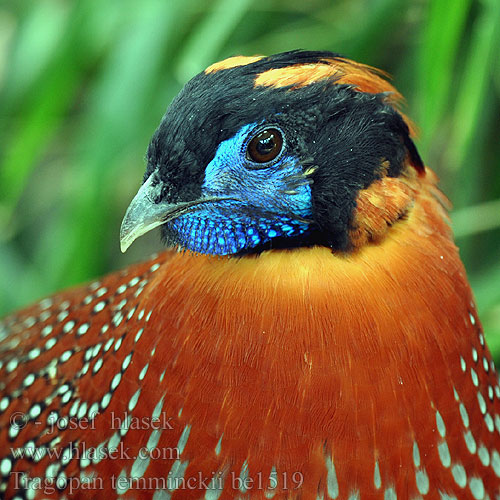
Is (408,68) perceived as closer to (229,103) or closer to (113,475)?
(229,103)

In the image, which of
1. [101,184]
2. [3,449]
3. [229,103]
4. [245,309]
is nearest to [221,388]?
[245,309]

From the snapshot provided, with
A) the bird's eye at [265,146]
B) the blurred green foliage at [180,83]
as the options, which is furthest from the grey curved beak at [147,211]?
the blurred green foliage at [180,83]

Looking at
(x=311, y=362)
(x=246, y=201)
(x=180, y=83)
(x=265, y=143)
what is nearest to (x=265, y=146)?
(x=265, y=143)

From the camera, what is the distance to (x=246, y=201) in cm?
134

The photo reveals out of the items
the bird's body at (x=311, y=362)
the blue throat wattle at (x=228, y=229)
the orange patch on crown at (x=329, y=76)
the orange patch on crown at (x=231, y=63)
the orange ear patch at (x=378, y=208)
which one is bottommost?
the bird's body at (x=311, y=362)

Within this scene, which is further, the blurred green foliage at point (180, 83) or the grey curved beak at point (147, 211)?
the blurred green foliage at point (180, 83)

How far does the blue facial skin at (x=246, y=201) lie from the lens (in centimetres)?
132

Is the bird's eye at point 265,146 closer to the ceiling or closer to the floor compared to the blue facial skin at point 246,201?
closer to the ceiling

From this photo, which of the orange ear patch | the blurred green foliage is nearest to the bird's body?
the orange ear patch

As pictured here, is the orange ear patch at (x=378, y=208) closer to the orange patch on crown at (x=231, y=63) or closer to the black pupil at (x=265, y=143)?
the black pupil at (x=265, y=143)

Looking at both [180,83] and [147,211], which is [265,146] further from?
[180,83]

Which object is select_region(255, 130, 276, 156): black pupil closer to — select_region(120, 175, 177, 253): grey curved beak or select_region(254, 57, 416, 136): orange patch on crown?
select_region(254, 57, 416, 136): orange patch on crown

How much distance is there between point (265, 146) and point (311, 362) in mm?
413

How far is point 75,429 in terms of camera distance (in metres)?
1.61
